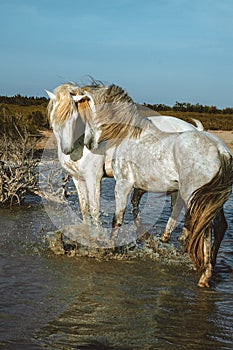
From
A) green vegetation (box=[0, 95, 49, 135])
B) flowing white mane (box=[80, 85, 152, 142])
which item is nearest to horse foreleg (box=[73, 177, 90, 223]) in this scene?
flowing white mane (box=[80, 85, 152, 142])

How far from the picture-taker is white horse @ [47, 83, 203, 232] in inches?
200

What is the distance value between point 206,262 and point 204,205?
1.80ft

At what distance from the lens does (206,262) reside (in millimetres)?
4453

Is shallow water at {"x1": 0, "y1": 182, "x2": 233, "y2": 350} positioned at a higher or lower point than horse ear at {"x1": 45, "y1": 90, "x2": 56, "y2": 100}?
lower

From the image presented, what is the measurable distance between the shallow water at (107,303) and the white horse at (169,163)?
0.46 m

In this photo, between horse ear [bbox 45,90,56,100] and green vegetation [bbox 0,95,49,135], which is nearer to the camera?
horse ear [bbox 45,90,56,100]

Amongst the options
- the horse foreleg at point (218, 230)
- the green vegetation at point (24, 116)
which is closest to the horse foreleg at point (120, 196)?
the horse foreleg at point (218, 230)

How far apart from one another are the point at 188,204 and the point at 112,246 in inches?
56.8

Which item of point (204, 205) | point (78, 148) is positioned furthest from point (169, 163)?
point (78, 148)

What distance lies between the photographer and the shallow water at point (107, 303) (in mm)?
3295

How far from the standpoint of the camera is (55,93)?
522cm

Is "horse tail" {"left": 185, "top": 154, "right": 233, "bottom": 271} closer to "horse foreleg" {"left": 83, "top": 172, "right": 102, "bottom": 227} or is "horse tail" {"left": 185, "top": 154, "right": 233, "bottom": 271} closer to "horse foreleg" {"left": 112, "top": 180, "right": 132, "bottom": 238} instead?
"horse foreleg" {"left": 112, "top": 180, "right": 132, "bottom": 238}

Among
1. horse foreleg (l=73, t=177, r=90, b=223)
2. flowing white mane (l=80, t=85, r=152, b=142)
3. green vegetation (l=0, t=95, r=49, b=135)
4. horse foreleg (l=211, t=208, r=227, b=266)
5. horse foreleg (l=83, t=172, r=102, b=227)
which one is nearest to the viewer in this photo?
horse foreleg (l=211, t=208, r=227, b=266)

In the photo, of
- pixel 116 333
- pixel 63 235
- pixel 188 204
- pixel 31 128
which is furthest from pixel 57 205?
pixel 31 128
